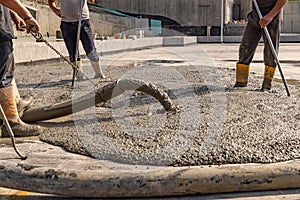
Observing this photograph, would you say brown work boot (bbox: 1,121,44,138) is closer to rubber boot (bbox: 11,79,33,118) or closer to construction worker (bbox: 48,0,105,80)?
rubber boot (bbox: 11,79,33,118)

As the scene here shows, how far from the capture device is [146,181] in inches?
83.4

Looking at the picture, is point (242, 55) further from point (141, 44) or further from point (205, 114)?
point (141, 44)

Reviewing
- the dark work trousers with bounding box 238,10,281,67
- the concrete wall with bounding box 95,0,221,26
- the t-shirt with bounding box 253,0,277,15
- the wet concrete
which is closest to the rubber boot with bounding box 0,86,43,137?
the wet concrete

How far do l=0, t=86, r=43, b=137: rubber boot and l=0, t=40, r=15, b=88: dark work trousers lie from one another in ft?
0.19

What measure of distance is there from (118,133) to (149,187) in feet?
3.58

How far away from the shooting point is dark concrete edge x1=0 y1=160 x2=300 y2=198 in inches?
82.4

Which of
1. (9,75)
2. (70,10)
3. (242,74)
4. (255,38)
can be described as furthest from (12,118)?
(255,38)

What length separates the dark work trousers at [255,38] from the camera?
207 inches

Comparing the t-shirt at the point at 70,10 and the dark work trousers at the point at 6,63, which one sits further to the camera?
the t-shirt at the point at 70,10

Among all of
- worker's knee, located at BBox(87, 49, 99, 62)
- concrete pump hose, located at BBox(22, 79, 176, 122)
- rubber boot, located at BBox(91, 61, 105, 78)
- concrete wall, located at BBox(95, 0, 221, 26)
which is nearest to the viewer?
concrete pump hose, located at BBox(22, 79, 176, 122)

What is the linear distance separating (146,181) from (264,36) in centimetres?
374

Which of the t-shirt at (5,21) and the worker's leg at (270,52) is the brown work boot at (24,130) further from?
the worker's leg at (270,52)

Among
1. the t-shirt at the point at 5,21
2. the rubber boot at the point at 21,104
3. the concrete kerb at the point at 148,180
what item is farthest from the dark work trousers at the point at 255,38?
the concrete kerb at the point at 148,180

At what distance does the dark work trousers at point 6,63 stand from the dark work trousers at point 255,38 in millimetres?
3170
